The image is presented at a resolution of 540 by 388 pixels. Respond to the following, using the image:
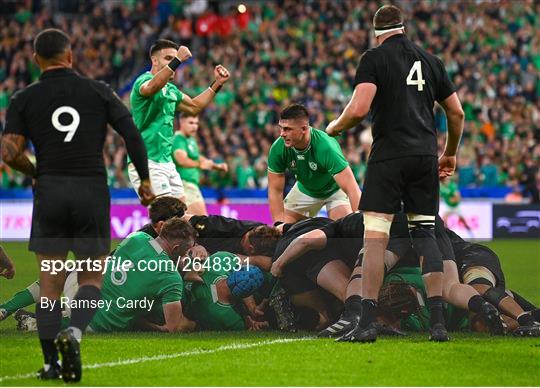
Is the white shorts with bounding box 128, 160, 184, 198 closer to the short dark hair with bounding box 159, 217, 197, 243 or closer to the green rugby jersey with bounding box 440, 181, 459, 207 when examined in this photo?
the short dark hair with bounding box 159, 217, 197, 243

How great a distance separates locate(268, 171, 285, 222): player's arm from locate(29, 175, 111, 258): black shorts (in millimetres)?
3999

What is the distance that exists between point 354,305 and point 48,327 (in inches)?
107

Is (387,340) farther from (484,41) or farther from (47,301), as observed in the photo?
(484,41)

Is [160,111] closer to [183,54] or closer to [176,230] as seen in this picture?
[183,54]

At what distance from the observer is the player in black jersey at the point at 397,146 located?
859 centimetres

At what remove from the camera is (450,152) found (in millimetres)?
9242

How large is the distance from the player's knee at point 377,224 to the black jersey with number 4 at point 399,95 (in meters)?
0.47

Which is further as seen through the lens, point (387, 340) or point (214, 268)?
point (214, 268)

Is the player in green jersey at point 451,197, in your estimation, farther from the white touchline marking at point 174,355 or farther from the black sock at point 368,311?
the black sock at point 368,311

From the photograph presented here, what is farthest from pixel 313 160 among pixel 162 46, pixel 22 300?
pixel 22 300

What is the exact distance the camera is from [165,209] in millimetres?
9617

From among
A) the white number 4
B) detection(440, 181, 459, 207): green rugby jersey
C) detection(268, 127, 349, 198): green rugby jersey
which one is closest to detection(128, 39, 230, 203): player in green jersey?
detection(268, 127, 349, 198): green rugby jersey

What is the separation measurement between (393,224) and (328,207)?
2849 millimetres

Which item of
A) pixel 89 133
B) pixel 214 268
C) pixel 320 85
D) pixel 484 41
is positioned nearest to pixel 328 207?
pixel 214 268
